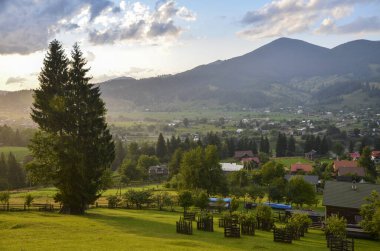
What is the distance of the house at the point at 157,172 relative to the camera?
4653 inches

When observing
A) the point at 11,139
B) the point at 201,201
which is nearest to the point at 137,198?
the point at 201,201

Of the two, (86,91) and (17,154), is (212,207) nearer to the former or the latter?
(86,91)

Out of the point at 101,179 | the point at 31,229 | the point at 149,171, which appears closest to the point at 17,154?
the point at 149,171

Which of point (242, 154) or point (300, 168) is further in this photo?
point (242, 154)

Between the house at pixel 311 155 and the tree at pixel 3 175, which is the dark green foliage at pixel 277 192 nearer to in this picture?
the tree at pixel 3 175

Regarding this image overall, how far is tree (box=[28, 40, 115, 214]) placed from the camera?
43594 millimetres

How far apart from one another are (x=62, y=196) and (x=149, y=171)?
247 ft

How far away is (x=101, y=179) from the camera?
158 feet

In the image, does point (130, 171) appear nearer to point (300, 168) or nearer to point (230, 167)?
Answer: point (230, 167)

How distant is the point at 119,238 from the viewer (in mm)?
30891

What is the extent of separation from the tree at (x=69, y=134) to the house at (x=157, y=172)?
7161 cm

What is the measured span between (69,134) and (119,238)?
18.4 metres

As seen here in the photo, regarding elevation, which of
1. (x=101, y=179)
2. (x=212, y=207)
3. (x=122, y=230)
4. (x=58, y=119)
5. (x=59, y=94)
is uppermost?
(x=59, y=94)

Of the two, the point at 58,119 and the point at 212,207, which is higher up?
the point at 58,119
